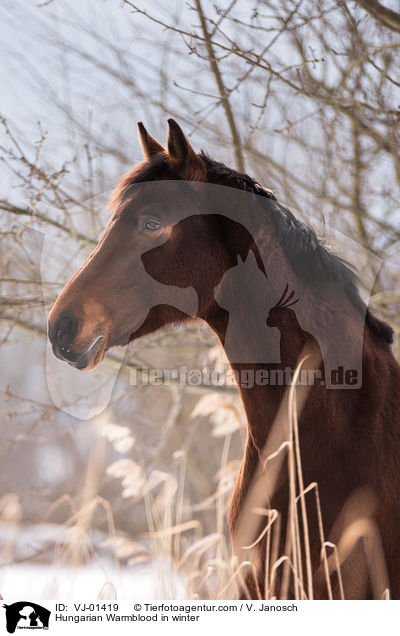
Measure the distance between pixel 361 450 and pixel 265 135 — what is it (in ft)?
10.4

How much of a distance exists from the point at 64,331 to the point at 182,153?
31.7 inches

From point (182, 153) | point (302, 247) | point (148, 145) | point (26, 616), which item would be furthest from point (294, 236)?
point (26, 616)

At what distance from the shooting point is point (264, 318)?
6.41 feet

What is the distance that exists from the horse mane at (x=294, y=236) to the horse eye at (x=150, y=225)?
16 cm

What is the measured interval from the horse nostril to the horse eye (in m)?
0.43

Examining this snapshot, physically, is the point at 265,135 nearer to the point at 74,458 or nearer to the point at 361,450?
the point at 361,450

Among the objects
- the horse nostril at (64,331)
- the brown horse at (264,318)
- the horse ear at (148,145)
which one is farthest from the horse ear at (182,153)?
the horse nostril at (64,331)

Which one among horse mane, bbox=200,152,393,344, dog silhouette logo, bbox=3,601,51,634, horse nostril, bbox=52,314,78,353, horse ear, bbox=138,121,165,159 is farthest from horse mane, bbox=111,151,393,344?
dog silhouette logo, bbox=3,601,51,634

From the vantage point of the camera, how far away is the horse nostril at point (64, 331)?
1868 millimetres

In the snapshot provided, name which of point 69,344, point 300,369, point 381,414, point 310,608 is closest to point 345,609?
point 310,608

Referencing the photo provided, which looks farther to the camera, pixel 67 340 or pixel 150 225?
pixel 150 225

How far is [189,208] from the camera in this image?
2035 mm
